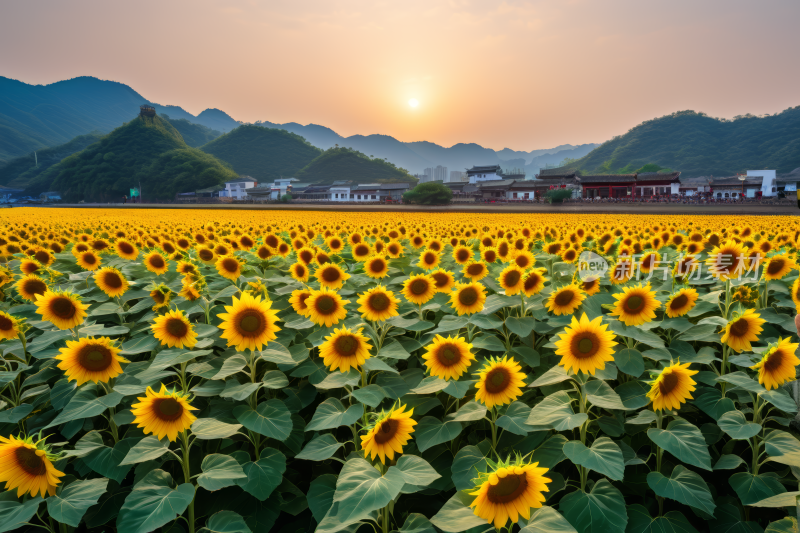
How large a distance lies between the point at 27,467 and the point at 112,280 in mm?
2393

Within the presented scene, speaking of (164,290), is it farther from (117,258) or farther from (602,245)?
(602,245)

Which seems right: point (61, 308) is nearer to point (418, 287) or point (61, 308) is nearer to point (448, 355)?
point (418, 287)

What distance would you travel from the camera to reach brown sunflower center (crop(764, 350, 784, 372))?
2293mm

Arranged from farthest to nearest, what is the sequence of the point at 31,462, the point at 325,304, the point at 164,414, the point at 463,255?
the point at 463,255, the point at 325,304, the point at 164,414, the point at 31,462

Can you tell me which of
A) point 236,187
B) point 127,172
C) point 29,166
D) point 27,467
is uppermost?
point 29,166

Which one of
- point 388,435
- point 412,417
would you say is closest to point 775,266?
point 412,417

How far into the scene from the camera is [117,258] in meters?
6.26

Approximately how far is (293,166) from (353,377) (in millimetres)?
182087

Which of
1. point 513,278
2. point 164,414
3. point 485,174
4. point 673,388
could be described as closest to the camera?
point 164,414

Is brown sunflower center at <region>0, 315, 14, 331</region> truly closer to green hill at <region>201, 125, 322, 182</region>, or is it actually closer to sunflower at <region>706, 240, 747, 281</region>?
sunflower at <region>706, 240, 747, 281</region>

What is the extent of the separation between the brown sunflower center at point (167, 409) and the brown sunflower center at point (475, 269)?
2.92m

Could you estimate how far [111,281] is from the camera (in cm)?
390

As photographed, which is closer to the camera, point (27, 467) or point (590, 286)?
point (27, 467)

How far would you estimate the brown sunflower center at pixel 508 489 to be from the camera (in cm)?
162
